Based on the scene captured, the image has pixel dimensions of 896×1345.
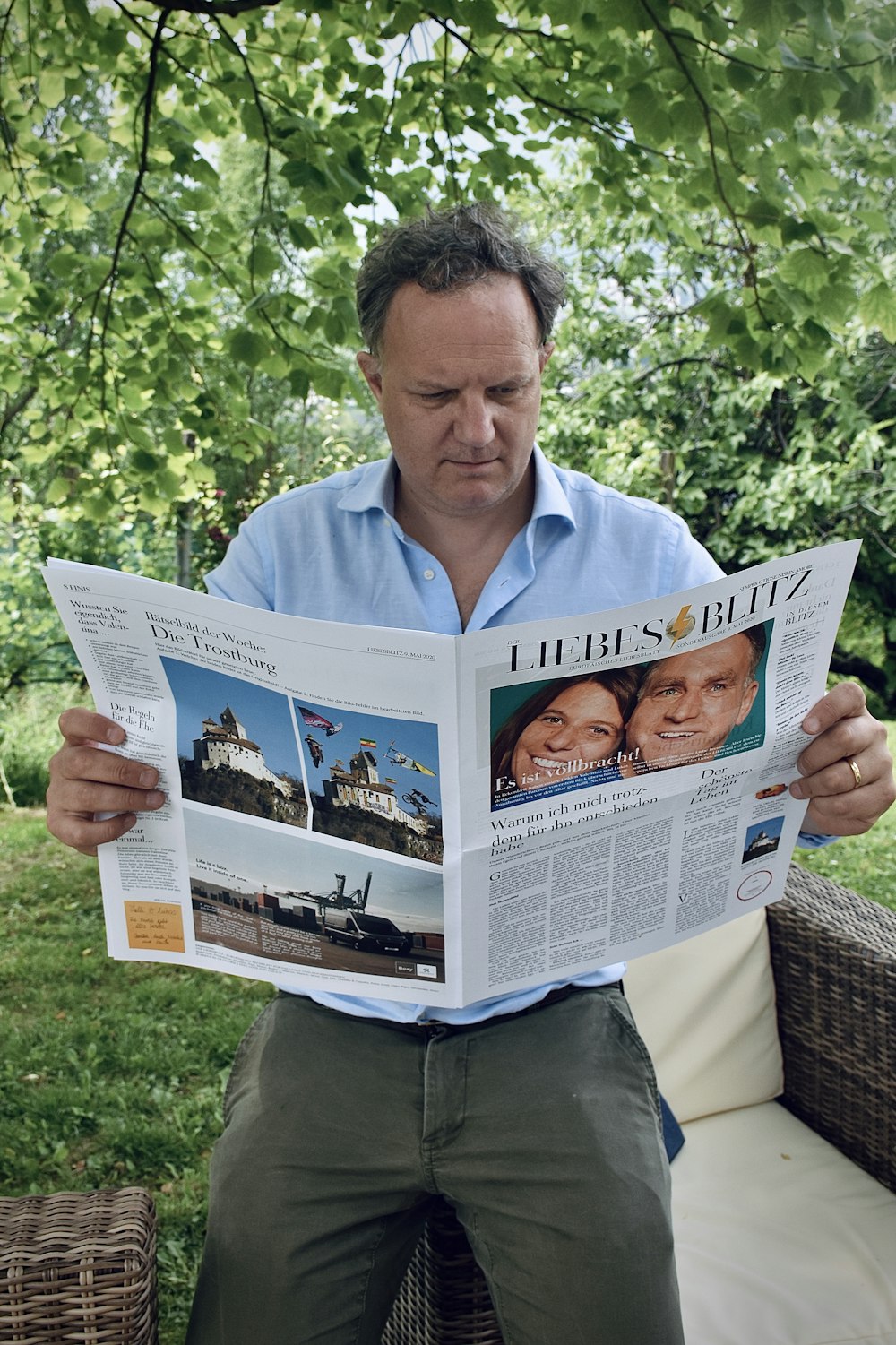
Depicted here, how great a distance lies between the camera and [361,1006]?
4.25ft

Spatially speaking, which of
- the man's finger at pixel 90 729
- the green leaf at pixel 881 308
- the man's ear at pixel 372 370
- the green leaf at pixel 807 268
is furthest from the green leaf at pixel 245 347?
the man's finger at pixel 90 729

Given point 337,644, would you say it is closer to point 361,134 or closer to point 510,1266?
point 510,1266

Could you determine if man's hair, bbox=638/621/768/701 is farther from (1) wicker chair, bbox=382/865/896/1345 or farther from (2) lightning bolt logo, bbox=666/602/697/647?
(1) wicker chair, bbox=382/865/896/1345

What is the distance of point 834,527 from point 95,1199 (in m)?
5.14

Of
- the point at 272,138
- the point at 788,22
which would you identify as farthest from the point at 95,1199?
the point at 272,138

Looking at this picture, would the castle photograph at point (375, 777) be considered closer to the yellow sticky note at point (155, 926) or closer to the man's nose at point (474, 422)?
the yellow sticky note at point (155, 926)

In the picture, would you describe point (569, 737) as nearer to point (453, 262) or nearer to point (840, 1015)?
point (453, 262)

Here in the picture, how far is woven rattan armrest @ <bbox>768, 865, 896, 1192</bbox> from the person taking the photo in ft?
4.99

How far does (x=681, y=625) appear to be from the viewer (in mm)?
1071

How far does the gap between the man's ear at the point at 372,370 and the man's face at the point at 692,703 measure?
0.68m

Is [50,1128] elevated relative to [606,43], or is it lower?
lower

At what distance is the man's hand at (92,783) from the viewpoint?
43.1 inches

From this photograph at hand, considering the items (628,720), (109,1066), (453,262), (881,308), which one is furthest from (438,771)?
(109,1066)

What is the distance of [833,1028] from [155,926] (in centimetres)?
109
